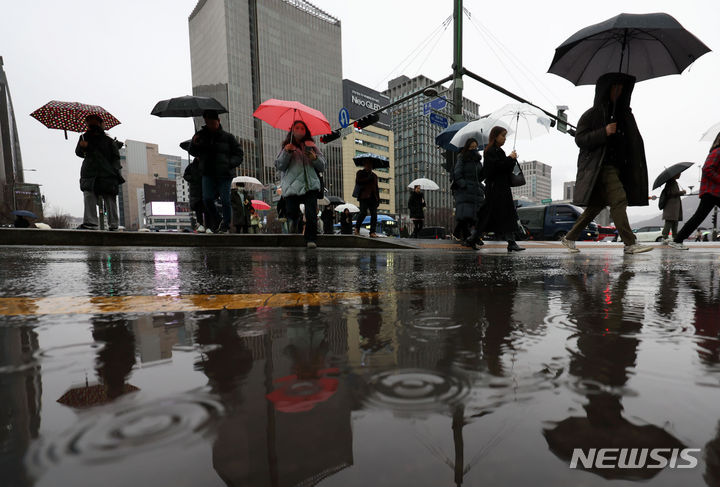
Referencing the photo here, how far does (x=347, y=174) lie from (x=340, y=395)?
301 feet

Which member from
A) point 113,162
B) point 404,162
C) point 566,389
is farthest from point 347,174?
point 566,389

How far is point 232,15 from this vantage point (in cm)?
8681

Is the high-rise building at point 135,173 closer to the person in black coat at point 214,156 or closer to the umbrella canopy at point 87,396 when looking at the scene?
the person in black coat at point 214,156

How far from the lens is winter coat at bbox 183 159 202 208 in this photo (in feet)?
20.9

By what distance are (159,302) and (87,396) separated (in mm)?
918

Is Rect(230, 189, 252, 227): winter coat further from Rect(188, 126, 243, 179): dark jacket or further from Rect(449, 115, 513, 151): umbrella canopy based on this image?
Rect(449, 115, 513, 151): umbrella canopy

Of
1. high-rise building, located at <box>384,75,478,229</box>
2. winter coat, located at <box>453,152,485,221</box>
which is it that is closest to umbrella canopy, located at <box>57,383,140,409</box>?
winter coat, located at <box>453,152,485,221</box>

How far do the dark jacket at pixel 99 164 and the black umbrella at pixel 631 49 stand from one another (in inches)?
287

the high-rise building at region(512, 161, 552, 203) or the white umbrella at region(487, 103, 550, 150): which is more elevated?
the high-rise building at region(512, 161, 552, 203)

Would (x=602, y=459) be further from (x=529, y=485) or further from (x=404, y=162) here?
(x=404, y=162)

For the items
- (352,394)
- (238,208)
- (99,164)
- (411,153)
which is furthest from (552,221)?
(411,153)

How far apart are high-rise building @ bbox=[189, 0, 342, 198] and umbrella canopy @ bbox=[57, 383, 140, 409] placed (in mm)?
89548

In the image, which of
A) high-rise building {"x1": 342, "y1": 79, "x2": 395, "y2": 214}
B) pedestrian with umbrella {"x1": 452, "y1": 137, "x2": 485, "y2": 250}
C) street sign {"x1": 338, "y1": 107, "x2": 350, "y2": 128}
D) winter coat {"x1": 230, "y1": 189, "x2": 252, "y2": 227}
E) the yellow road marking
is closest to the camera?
the yellow road marking

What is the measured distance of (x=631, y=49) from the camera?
569 cm
